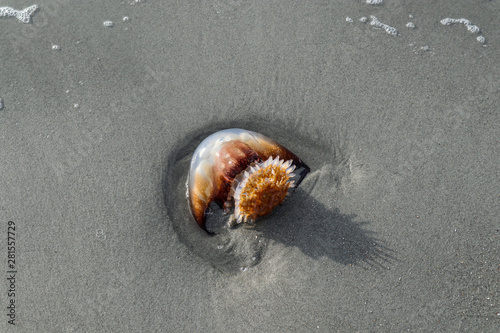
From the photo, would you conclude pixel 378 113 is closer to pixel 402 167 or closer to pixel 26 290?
pixel 402 167

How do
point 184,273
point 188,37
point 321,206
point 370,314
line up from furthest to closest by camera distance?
point 188,37 → point 321,206 → point 184,273 → point 370,314

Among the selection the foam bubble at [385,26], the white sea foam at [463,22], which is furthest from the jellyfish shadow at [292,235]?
the white sea foam at [463,22]

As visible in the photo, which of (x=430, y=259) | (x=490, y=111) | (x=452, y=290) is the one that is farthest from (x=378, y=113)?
(x=452, y=290)

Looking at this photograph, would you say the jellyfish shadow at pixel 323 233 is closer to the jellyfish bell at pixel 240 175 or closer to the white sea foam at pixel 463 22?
the jellyfish bell at pixel 240 175

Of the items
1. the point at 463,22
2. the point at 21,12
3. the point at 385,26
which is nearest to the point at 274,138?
the point at 385,26

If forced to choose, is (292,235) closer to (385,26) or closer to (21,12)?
(385,26)
